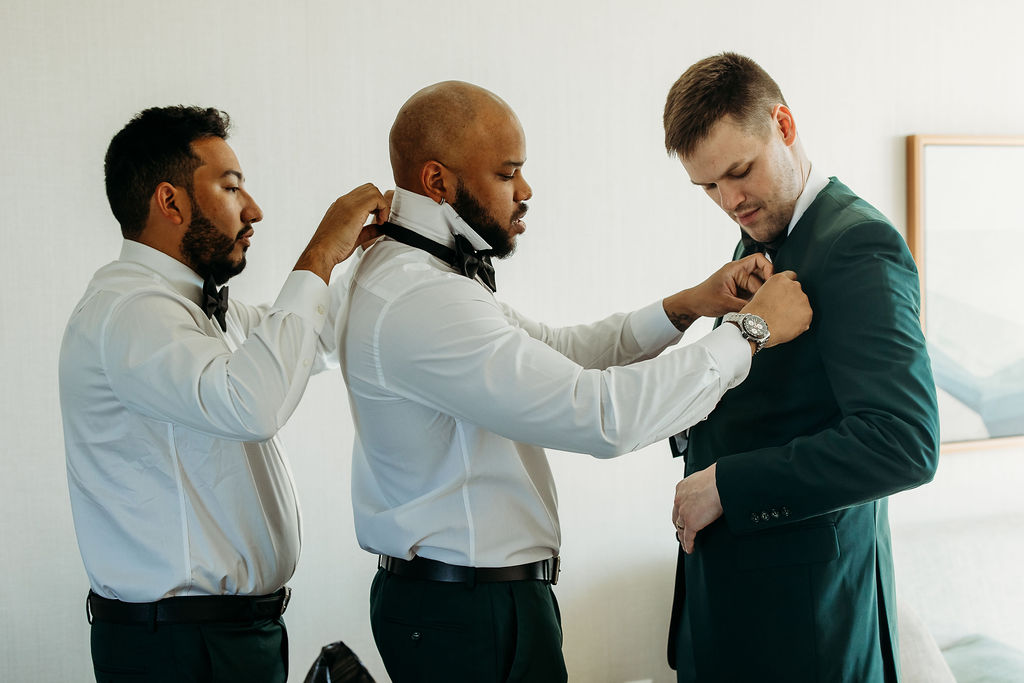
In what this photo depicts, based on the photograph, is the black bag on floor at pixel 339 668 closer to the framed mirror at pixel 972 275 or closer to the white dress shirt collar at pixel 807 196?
the white dress shirt collar at pixel 807 196

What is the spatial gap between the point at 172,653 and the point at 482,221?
0.99 metres

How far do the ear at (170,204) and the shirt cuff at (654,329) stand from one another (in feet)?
3.33

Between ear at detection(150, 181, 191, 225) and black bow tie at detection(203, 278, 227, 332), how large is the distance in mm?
137

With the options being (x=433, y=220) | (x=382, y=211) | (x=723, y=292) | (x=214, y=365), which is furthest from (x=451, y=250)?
(x=723, y=292)

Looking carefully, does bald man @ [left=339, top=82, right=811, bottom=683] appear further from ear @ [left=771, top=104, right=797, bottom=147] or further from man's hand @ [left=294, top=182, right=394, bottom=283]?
ear @ [left=771, top=104, right=797, bottom=147]

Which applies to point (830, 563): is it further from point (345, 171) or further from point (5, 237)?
point (5, 237)

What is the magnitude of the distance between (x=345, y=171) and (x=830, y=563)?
1725 mm

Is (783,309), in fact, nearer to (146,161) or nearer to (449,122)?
(449,122)

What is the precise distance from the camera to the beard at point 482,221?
160cm

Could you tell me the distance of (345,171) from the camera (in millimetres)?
2527

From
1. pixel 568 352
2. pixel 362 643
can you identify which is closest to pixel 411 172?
pixel 568 352

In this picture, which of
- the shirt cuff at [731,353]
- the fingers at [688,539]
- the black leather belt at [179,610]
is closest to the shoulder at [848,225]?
the shirt cuff at [731,353]

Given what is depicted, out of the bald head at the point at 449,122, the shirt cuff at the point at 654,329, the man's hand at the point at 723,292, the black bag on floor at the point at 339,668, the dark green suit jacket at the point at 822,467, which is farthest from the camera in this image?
the shirt cuff at the point at 654,329

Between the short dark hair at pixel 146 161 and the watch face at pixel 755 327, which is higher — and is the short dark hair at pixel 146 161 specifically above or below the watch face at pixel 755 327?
above
